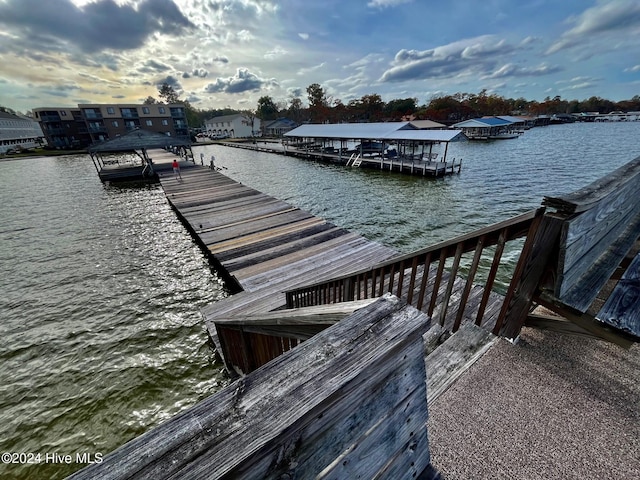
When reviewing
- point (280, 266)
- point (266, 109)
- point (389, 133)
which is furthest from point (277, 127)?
point (280, 266)

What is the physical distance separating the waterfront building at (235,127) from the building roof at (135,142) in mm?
64896

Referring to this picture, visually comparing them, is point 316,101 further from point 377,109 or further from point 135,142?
point 135,142

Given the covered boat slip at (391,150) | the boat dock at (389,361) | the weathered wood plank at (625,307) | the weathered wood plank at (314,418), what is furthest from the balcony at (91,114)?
the weathered wood plank at (625,307)

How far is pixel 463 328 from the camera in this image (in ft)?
8.84

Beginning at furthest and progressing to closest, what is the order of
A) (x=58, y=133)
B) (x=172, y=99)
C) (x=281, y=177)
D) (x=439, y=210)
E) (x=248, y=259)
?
(x=172, y=99) < (x=58, y=133) < (x=281, y=177) < (x=439, y=210) < (x=248, y=259)

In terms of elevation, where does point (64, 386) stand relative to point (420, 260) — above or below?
Answer: below

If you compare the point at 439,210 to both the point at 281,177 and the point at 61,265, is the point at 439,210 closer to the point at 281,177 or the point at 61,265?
the point at 281,177

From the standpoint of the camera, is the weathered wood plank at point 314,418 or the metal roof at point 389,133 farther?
the metal roof at point 389,133

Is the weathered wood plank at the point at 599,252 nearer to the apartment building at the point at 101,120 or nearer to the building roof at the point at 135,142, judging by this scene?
the building roof at the point at 135,142

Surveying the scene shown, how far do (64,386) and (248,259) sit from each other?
4.88 metres

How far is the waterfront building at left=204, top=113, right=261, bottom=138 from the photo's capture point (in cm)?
8819

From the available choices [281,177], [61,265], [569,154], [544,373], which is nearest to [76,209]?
[61,265]

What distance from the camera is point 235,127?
8819 centimetres

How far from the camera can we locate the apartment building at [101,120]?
58.9m
